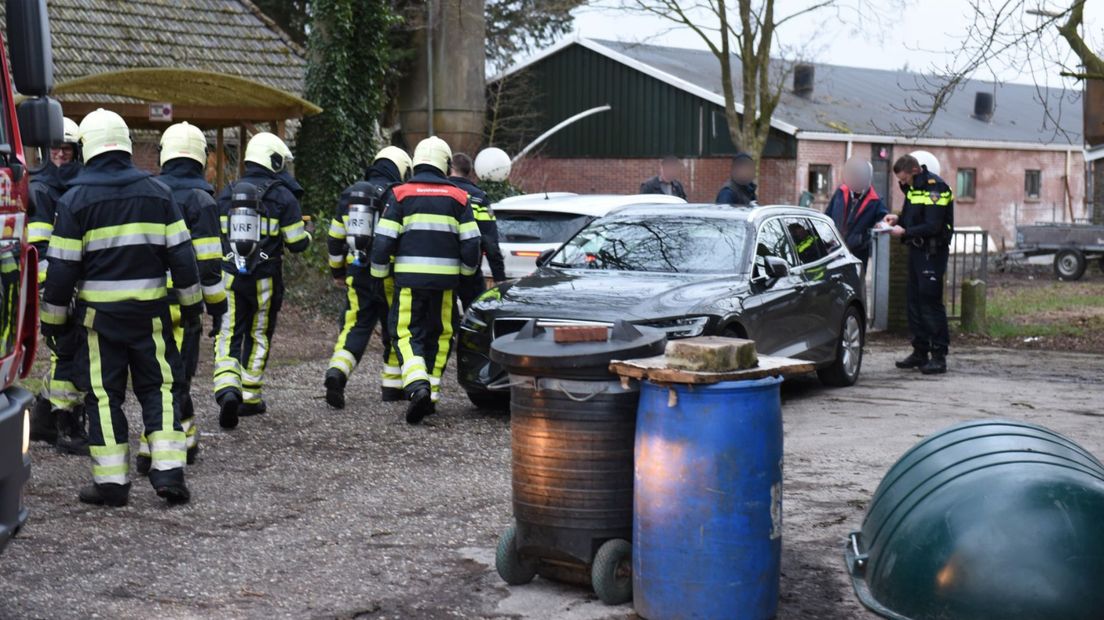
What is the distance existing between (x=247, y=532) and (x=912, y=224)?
751 cm

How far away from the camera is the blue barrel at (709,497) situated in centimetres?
489

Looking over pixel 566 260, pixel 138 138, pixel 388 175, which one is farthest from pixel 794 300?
pixel 138 138

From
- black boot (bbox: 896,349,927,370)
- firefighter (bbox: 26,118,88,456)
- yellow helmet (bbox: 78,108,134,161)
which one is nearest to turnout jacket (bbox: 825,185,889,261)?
black boot (bbox: 896,349,927,370)

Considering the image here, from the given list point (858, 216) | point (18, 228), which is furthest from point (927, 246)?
point (18, 228)

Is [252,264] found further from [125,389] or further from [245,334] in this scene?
[125,389]

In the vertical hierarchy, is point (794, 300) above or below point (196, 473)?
above

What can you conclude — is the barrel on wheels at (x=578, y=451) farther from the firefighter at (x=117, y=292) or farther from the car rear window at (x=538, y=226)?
the car rear window at (x=538, y=226)

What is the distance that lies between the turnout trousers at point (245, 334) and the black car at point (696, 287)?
1.39 meters

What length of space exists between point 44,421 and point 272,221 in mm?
2066

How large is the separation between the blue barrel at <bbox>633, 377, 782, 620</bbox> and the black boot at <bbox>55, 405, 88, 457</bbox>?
4.58 metres

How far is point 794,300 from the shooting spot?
10438 mm

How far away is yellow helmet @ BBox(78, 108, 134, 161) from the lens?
22.1 feet

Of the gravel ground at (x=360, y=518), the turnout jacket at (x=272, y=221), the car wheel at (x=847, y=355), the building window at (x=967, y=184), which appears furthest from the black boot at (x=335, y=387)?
the building window at (x=967, y=184)

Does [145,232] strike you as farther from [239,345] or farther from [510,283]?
[510,283]
